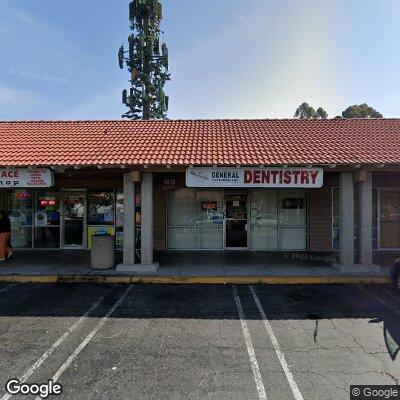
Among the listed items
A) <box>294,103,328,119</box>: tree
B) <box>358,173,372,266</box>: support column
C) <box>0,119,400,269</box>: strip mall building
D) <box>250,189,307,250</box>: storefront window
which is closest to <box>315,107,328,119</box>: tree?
<box>294,103,328,119</box>: tree

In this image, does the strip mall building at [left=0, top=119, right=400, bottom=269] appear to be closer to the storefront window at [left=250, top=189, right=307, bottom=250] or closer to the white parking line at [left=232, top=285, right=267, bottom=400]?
the storefront window at [left=250, top=189, right=307, bottom=250]

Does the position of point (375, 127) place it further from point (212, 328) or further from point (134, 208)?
point (212, 328)

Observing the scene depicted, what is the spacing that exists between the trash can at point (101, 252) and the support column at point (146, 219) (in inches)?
38.1

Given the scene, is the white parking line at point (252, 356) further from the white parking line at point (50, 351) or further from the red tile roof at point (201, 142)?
the red tile roof at point (201, 142)

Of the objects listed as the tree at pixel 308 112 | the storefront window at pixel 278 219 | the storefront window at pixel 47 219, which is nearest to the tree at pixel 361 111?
the tree at pixel 308 112

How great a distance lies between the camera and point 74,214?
1336 cm

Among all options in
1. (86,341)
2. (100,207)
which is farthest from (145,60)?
(86,341)

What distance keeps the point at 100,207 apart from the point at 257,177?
6.65 metres

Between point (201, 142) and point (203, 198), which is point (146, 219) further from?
point (203, 198)

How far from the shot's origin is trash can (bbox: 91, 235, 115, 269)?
10023mm

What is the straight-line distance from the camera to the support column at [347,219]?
32.7 ft

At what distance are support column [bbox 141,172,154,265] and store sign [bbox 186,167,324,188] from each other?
125 cm

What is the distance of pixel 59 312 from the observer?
22.9 ft

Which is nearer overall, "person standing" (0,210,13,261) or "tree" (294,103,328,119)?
"person standing" (0,210,13,261)
